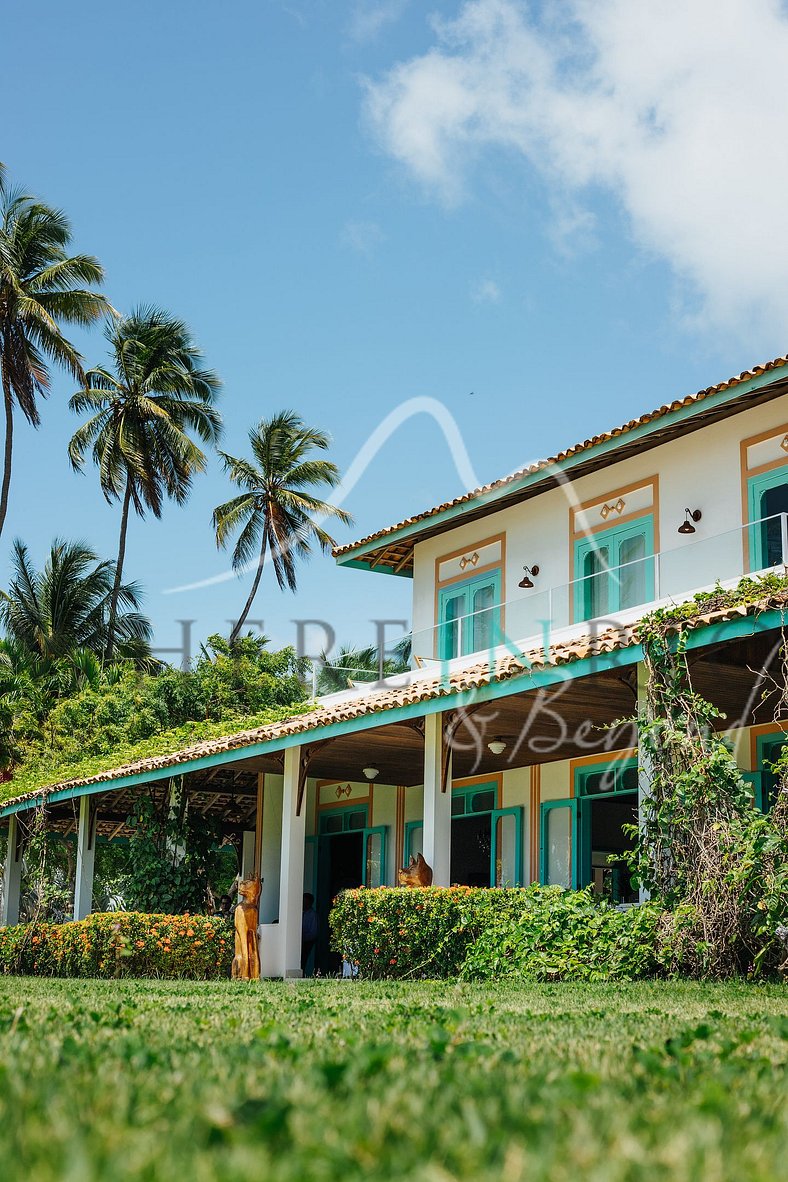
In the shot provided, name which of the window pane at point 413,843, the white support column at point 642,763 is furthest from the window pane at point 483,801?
the white support column at point 642,763

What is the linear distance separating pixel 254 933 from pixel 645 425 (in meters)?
7.88

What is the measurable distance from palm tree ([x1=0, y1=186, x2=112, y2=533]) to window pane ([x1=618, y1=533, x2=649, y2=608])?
19.4 meters

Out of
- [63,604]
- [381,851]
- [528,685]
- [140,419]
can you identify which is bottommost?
[381,851]

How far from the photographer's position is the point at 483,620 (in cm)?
1898

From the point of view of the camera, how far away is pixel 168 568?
1950 inches

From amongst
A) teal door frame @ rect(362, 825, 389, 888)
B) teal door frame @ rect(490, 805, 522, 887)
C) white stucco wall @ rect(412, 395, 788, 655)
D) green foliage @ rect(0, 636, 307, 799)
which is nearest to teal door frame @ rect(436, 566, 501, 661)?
white stucco wall @ rect(412, 395, 788, 655)

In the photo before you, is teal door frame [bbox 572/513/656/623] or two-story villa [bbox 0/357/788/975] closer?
two-story villa [bbox 0/357/788/975]

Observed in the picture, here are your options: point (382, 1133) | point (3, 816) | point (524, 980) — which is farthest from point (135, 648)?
point (382, 1133)

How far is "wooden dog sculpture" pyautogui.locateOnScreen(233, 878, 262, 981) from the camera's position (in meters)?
15.5

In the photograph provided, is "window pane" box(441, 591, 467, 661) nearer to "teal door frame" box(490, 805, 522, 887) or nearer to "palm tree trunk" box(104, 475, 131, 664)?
"teal door frame" box(490, 805, 522, 887)

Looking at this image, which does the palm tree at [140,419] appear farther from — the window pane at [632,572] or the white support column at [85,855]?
the window pane at [632,572]

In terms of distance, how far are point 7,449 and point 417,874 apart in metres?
21.6

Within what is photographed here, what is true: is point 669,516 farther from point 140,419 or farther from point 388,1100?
point 140,419

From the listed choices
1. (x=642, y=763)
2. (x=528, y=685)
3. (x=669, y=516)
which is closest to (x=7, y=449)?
(x=669, y=516)
